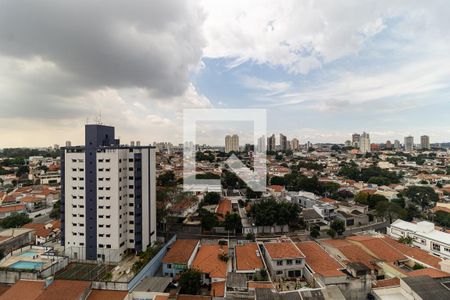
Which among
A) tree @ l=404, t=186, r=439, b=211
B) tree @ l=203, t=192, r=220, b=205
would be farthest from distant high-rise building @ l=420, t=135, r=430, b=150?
tree @ l=203, t=192, r=220, b=205

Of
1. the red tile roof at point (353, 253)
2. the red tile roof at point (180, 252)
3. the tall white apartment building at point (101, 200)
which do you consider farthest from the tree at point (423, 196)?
the tall white apartment building at point (101, 200)

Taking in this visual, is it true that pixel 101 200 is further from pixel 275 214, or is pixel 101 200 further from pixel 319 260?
pixel 319 260

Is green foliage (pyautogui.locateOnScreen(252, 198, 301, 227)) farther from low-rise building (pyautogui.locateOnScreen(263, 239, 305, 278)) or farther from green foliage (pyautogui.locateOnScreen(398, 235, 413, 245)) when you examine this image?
green foliage (pyautogui.locateOnScreen(398, 235, 413, 245))

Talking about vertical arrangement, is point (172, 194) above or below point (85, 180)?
below

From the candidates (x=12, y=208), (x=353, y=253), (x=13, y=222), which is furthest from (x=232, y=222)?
(x=12, y=208)

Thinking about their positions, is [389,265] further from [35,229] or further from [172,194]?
[35,229]

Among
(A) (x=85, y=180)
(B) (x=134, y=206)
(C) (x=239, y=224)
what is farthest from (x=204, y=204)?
(A) (x=85, y=180)
